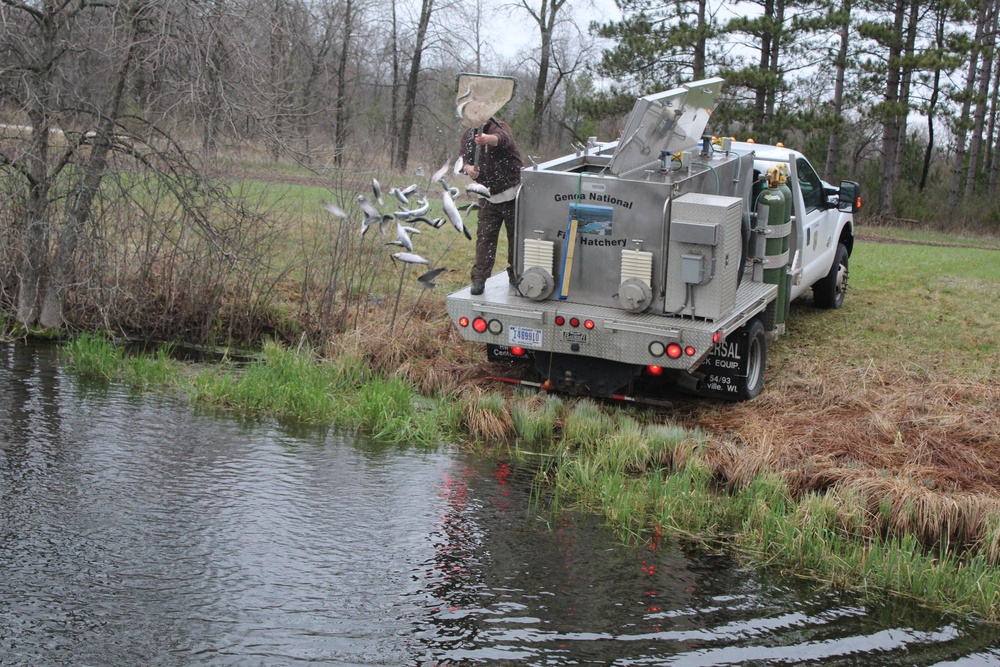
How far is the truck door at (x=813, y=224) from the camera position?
11312 mm

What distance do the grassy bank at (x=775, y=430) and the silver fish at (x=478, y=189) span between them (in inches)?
71.9

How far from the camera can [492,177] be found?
9.85 m

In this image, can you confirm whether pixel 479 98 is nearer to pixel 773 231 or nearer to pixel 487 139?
pixel 487 139

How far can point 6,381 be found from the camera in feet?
32.4

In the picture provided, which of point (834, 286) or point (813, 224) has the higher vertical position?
point (813, 224)

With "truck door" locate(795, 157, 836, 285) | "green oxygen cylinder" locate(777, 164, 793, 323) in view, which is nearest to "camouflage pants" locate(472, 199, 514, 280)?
"green oxygen cylinder" locate(777, 164, 793, 323)

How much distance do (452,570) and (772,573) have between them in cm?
204

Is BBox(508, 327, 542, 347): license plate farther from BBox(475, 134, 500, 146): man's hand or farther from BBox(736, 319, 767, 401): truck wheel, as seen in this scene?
BBox(736, 319, 767, 401): truck wheel

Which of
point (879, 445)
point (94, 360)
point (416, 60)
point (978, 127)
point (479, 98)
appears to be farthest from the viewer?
point (416, 60)

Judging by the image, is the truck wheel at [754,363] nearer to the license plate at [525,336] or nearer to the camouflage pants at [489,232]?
the license plate at [525,336]

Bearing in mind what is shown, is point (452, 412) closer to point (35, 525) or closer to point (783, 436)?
point (783, 436)

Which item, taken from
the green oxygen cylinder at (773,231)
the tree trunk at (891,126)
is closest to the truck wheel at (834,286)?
the green oxygen cylinder at (773,231)

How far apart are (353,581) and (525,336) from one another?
3.44 meters

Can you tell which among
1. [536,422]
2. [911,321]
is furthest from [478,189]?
[911,321]
